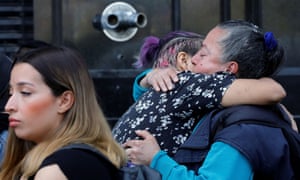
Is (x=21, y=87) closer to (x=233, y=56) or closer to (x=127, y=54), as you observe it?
(x=233, y=56)

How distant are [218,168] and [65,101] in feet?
2.00

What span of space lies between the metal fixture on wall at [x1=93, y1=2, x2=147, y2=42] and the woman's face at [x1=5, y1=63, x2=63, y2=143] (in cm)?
294

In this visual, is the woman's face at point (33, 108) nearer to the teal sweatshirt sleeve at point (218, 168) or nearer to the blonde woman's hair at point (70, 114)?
the blonde woman's hair at point (70, 114)

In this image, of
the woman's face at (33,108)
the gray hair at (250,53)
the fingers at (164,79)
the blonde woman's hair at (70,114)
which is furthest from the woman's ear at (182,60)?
the woman's face at (33,108)

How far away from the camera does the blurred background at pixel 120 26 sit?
18.3ft

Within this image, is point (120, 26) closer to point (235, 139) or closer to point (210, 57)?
point (210, 57)

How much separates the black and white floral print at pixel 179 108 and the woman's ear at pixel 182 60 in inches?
8.0

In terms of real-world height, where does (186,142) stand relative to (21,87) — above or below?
below

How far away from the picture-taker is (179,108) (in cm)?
298

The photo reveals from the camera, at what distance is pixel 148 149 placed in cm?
294

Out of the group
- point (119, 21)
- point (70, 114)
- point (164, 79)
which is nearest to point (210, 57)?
point (164, 79)

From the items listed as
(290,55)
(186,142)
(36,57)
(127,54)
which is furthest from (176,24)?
(36,57)

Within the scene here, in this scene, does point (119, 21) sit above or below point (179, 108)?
above

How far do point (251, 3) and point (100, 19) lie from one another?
105 cm
